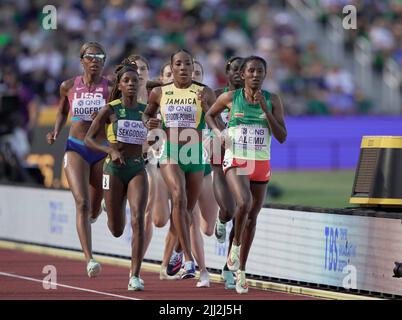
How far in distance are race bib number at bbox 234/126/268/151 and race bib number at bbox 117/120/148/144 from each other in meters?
1.05

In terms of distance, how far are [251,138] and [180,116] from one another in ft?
3.07

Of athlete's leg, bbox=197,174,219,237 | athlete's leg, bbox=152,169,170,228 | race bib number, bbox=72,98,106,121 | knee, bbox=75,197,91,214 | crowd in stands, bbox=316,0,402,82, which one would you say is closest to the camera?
knee, bbox=75,197,91,214

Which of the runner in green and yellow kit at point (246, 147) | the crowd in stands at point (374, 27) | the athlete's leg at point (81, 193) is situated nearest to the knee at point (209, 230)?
the runner in green and yellow kit at point (246, 147)

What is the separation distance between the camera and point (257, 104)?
13.2 metres

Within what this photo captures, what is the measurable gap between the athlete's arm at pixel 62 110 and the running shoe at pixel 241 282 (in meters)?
2.85

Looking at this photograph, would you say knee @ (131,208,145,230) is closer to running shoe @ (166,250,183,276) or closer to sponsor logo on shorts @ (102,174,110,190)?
sponsor logo on shorts @ (102,174,110,190)

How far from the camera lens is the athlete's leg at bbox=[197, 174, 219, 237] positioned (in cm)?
1455

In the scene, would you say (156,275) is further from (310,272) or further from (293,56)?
(293,56)

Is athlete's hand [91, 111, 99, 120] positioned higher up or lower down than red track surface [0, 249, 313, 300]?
higher up

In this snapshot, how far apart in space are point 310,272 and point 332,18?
73.1ft

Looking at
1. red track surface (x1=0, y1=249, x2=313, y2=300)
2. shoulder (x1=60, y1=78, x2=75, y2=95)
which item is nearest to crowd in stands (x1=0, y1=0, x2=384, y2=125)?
red track surface (x1=0, y1=249, x2=313, y2=300)

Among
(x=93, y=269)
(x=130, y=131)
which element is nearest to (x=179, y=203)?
(x=130, y=131)

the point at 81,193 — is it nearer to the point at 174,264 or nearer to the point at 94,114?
the point at 94,114
